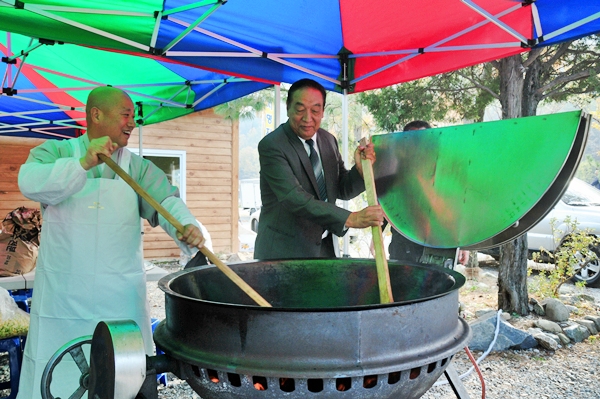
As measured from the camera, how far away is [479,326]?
15.1 feet

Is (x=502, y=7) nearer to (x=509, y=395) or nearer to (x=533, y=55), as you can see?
(x=533, y=55)

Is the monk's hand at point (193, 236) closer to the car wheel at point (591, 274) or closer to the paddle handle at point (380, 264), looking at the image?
the paddle handle at point (380, 264)

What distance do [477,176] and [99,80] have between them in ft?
15.5

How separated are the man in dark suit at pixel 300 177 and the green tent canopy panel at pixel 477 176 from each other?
0.64ft

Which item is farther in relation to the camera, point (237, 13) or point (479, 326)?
point (479, 326)

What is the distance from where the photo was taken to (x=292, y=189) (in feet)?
7.64

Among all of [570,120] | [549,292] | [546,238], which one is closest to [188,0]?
[570,120]

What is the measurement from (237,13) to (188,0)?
34 cm

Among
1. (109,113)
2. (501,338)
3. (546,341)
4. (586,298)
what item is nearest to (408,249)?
(501,338)

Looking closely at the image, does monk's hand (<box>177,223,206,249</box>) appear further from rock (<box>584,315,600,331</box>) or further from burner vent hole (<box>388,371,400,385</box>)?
rock (<box>584,315,600,331</box>)

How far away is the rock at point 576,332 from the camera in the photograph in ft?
15.9

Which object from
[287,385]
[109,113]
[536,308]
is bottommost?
[536,308]

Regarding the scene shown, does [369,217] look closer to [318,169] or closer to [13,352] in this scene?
[318,169]

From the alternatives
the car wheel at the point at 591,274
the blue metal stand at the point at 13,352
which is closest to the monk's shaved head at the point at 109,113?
the blue metal stand at the point at 13,352
